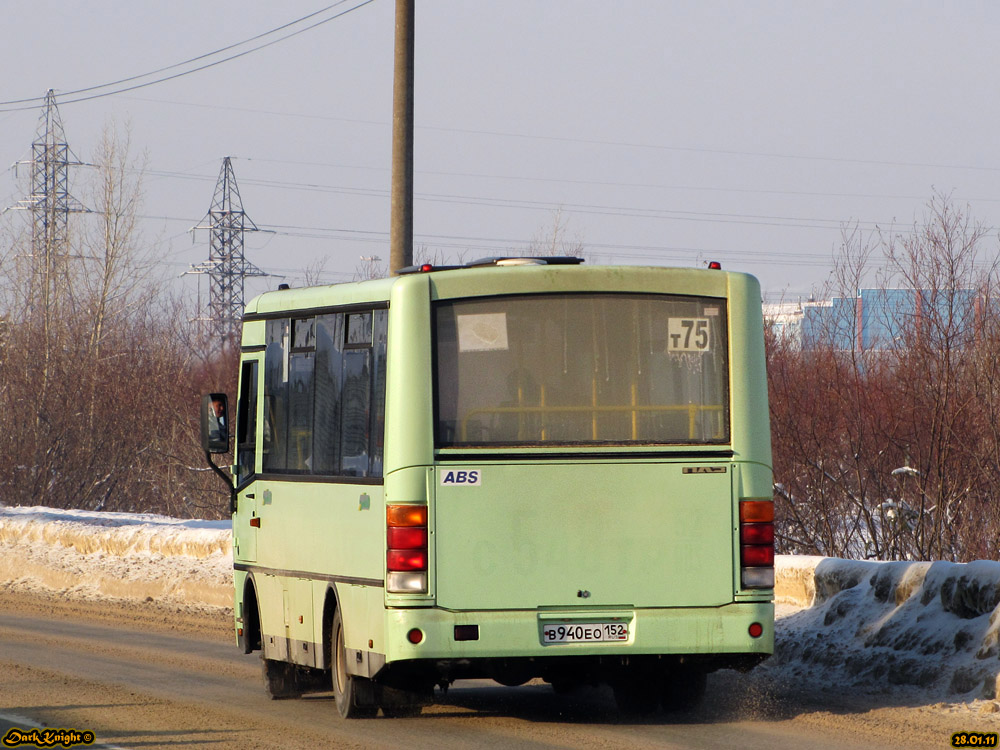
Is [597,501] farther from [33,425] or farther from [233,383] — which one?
[233,383]

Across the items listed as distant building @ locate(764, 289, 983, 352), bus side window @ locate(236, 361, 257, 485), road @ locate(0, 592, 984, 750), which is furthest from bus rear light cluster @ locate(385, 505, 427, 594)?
distant building @ locate(764, 289, 983, 352)

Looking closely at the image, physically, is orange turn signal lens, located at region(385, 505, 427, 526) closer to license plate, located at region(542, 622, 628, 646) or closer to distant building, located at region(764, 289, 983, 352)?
license plate, located at region(542, 622, 628, 646)

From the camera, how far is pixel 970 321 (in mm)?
16500

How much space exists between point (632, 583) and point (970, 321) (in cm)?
864

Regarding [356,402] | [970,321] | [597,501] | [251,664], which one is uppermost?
[970,321]

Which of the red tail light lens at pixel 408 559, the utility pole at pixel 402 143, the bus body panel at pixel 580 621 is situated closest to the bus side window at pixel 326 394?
the red tail light lens at pixel 408 559

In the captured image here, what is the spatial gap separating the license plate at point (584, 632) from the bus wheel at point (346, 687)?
153 centimetres

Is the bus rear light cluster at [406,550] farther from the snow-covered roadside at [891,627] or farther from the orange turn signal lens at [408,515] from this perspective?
the snow-covered roadside at [891,627]

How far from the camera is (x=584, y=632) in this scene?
920cm

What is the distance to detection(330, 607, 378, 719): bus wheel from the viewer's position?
10.0m

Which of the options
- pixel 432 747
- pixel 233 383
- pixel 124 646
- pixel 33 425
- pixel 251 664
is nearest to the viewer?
pixel 432 747

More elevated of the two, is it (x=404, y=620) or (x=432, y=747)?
(x=404, y=620)

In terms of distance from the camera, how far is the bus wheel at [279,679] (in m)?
11.5

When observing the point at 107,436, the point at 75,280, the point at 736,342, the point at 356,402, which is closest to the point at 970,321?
the point at 736,342
